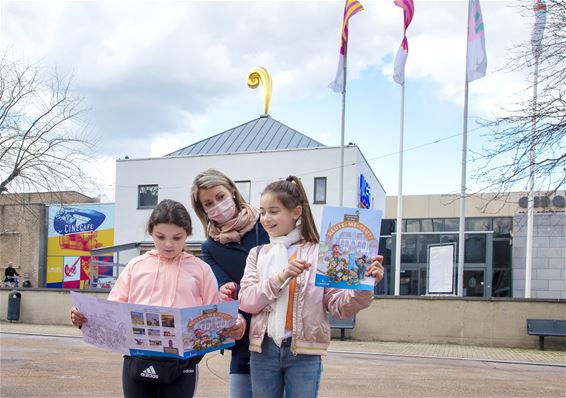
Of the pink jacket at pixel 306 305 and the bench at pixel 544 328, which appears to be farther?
the bench at pixel 544 328

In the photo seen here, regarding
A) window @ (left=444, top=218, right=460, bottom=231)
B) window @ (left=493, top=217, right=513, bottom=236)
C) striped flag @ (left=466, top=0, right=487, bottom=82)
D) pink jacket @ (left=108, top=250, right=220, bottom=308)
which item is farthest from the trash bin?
window @ (left=493, top=217, right=513, bottom=236)

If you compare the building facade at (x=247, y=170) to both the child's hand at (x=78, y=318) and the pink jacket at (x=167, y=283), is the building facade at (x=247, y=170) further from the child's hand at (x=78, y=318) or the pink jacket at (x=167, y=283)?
the child's hand at (x=78, y=318)

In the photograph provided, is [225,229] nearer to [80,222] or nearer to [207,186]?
[207,186]

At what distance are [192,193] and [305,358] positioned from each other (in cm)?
119

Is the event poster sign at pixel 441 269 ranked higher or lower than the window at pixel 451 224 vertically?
lower

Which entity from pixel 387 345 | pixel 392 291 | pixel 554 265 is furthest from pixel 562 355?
pixel 392 291

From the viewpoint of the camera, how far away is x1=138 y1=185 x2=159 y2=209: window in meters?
32.0

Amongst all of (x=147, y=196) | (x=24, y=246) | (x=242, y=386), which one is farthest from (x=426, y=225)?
(x=24, y=246)

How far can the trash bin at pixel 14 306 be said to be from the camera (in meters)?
18.6

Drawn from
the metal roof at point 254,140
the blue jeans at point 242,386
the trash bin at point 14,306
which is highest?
the metal roof at point 254,140

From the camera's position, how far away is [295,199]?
3270mm

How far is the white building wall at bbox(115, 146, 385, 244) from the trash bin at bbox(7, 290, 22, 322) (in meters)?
9.42

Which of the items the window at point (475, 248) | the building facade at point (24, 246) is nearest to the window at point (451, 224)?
the window at point (475, 248)

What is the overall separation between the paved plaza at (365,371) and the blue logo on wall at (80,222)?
79.4 ft
